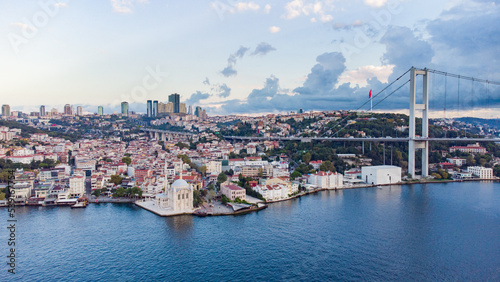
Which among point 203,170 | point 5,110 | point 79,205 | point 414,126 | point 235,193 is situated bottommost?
point 79,205

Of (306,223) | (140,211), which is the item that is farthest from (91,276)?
(306,223)

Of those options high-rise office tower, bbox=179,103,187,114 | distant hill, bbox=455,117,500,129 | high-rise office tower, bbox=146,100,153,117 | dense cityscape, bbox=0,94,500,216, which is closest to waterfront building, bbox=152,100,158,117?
high-rise office tower, bbox=146,100,153,117

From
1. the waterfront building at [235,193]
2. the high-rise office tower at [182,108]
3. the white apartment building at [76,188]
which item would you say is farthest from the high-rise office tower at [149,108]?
the waterfront building at [235,193]

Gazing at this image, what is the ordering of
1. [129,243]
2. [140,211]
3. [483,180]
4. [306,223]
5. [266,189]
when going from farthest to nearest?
[483,180] → [266,189] → [140,211] → [306,223] → [129,243]

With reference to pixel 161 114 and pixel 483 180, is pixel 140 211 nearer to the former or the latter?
pixel 483 180

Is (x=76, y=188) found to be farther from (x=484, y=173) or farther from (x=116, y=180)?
(x=484, y=173)

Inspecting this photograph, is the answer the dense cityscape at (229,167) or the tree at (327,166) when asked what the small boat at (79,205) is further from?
the tree at (327,166)

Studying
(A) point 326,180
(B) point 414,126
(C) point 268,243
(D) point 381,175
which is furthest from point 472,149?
(C) point 268,243
